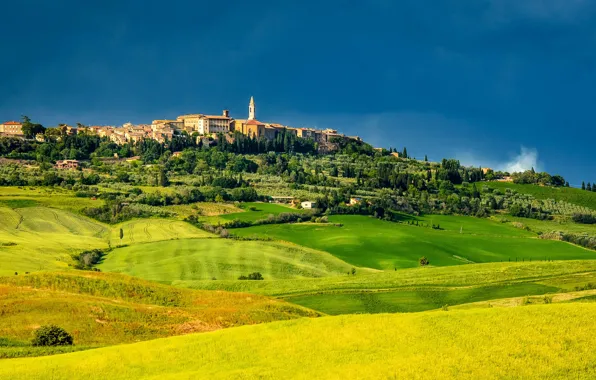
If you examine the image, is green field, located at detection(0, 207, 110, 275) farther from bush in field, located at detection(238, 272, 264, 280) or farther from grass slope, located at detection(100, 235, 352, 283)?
bush in field, located at detection(238, 272, 264, 280)

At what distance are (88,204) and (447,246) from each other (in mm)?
85768

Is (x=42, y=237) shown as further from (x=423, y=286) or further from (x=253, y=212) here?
(x=423, y=286)

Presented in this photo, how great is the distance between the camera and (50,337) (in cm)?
4203

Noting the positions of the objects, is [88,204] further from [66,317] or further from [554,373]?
[554,373]

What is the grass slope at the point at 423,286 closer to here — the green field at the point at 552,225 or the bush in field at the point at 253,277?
the bush in field at the point at 253,277

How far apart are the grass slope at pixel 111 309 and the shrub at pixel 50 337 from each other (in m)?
0.85

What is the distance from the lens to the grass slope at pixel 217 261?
95.7 m

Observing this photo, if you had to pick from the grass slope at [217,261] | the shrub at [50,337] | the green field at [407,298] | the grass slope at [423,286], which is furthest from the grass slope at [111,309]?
the grass slope at [217,261]

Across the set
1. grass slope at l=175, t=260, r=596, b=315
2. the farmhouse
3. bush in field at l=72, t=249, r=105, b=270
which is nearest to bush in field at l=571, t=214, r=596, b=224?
the farmhouse

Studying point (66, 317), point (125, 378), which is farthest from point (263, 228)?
point (125, 378)

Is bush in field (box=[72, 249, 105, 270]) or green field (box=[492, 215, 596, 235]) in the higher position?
green field (box=[492, 215, 596, 235])

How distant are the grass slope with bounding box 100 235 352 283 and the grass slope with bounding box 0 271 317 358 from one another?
30.6m

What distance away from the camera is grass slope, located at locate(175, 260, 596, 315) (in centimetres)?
6700

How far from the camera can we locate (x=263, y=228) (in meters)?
146
